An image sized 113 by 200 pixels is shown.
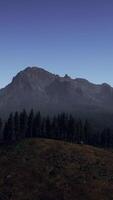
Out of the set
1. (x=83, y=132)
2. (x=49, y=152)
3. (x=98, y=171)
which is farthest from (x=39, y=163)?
(x=83, y=132)

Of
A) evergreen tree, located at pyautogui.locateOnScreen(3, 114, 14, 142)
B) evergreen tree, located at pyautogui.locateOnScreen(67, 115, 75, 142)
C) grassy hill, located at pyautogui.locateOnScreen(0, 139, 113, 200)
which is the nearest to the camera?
grassy hill, located at pyautogui.locateOnScreen(0, 139, 113, 200)

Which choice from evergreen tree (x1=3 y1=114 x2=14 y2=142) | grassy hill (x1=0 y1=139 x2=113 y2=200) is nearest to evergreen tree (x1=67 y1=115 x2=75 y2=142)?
evergreen tree (x1=3 y1=114 x2=14 y2=142)

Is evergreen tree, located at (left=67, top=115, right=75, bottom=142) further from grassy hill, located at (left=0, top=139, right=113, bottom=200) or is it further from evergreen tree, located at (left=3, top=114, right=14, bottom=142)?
grassy hill, located at (left=0, top=139, right=113, bottom=200)

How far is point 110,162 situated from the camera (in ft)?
409

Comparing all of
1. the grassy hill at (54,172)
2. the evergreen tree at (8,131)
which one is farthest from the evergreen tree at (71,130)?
the grassy hill at (54,172)

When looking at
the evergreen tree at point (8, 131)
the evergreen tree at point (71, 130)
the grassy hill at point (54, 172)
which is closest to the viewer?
the grassy hill at point (54, 172)

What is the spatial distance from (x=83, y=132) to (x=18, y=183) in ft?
286

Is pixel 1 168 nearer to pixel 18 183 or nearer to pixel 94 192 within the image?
pixel 18 183

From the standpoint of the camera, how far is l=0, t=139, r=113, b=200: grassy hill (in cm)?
9988

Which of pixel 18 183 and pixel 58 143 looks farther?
pixel 58 143

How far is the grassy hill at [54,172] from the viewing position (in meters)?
99.9

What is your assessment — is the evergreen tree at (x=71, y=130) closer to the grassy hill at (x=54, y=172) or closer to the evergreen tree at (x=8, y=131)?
the evergreen tree at (x=8, y=131)

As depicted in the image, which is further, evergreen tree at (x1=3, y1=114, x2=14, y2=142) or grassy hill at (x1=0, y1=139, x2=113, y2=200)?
evergreen tree at (x1=3, y1=114, x2=14, y2=142)

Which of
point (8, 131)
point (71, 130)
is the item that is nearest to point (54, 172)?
point (8, 131)
